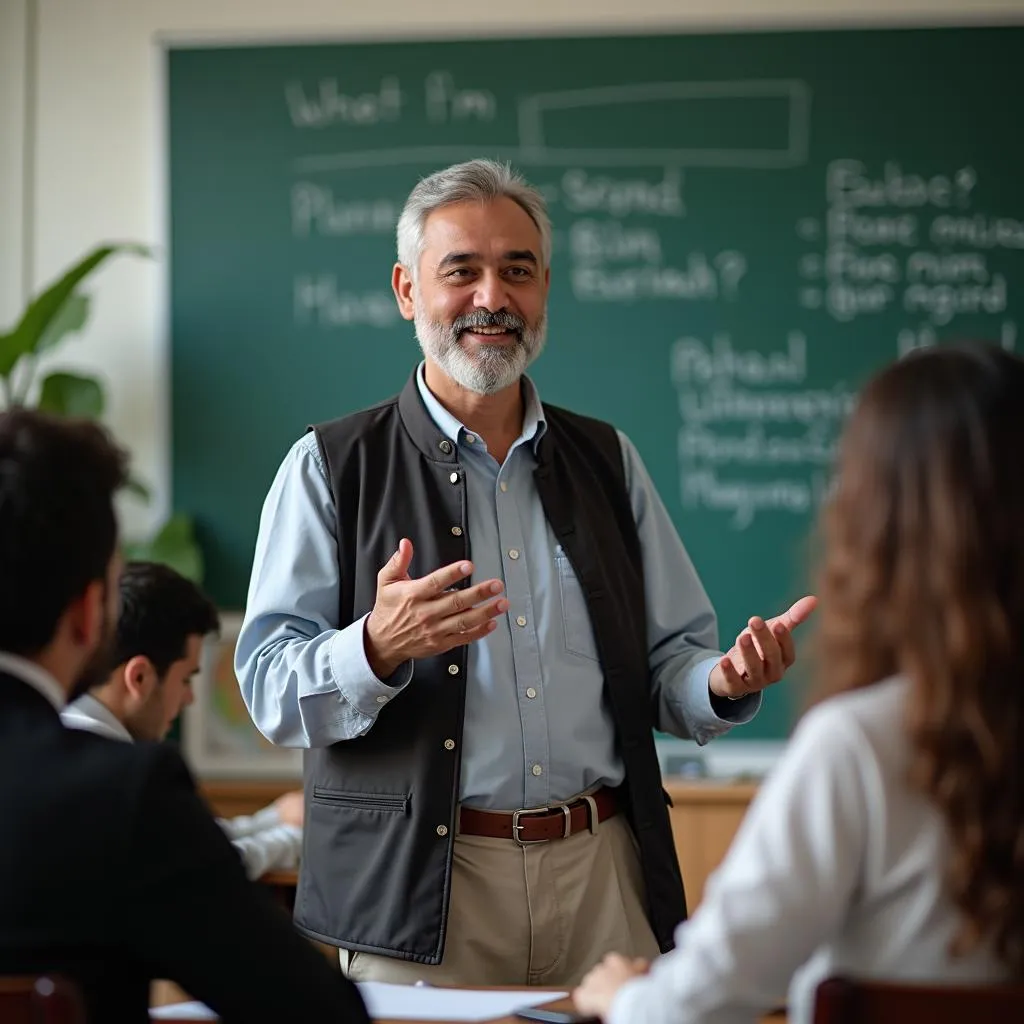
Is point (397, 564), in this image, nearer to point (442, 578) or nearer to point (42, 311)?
point (442, 578)

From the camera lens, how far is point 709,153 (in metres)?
3.95

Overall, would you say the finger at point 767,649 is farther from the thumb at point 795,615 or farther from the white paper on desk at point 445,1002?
the white paper on desk at point 445,1002

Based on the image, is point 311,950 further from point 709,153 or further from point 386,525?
point 709,153

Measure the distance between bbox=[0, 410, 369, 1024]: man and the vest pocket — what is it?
2.19ft

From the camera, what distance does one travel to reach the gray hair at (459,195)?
2.32 m

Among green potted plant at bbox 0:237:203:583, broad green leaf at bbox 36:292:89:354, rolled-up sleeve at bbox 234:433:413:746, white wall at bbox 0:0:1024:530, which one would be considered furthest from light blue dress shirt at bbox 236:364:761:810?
white wall at bbox 0:0:1024:530

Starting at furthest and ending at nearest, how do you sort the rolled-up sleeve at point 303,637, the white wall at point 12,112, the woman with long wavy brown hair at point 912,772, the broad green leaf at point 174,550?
the white wall at point 12,112 < the broad green leaf at point 174,550 < the rolled-up sleeve at point 303,637 < the woman with long wavy brown hair at point 912,772

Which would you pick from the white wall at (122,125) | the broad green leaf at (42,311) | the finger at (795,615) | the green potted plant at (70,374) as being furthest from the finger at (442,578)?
the white wall at (122,125)

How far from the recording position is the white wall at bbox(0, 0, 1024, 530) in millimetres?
3975

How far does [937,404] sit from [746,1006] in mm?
520

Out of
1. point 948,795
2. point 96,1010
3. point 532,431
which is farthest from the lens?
point 532,431

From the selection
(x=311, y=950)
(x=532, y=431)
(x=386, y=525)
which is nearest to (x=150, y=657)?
(x=386, y=525)

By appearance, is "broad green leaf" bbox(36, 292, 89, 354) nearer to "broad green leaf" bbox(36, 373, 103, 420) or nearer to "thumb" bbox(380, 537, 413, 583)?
"broad green leaf" bbox(36, 373, 103, 420)

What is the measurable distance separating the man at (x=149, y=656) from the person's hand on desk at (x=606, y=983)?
1.04m
